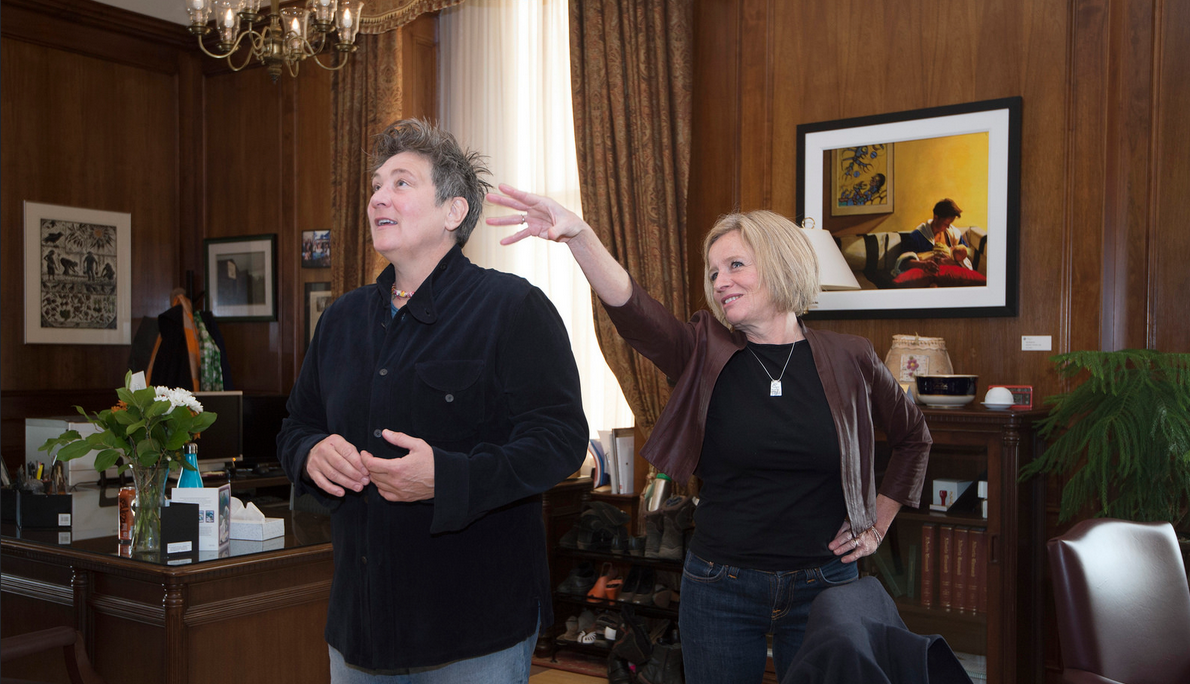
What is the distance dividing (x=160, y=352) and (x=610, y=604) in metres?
3.38

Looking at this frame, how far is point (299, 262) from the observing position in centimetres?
636

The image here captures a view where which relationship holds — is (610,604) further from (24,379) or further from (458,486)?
(24,379)

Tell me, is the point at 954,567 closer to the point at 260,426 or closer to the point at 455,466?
the point at 455,466

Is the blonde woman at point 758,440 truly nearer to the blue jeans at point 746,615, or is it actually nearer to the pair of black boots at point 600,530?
the blue jeans at point 746,615

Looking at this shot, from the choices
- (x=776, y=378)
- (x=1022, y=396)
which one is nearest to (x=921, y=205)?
(x=1022, y=396)

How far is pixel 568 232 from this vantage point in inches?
70.5

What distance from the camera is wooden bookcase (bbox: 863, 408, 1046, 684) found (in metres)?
3.33

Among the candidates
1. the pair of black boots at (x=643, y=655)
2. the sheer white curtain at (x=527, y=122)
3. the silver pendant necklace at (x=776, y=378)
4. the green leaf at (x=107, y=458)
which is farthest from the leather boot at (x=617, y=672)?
the silver pendant necklace at (x=776, y=378)

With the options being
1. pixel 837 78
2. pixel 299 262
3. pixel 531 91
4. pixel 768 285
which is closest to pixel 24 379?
pixel 299 262

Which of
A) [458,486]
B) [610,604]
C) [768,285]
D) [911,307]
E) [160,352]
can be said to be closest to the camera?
[458,486]

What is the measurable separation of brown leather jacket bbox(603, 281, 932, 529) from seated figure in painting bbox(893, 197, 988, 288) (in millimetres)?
1862

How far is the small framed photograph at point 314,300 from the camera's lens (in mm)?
6199

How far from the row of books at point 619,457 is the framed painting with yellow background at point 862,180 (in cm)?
153

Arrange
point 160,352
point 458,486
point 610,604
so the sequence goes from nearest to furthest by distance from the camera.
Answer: point 458,486, point 610,604, point 160,352
